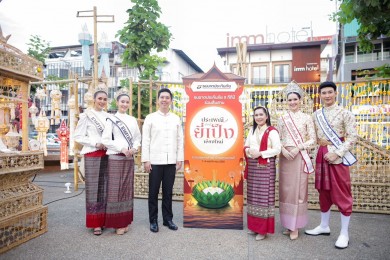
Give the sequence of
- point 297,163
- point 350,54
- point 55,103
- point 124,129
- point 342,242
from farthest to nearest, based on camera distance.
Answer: point 350,54 < point 55,103 < point 124,129 < point 297,163 < point 342,242

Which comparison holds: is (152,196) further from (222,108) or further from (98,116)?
(222,108)

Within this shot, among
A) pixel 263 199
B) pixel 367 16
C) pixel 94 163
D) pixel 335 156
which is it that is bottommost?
pixel 263 199

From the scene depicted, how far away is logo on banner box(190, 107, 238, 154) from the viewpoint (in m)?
3.64

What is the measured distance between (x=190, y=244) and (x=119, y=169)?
45.7 inches

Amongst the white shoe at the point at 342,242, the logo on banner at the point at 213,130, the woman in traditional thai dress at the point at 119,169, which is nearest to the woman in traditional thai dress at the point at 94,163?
the woman in traditional thai dress at the point at 119,169

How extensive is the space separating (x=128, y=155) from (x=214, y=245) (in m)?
1.38

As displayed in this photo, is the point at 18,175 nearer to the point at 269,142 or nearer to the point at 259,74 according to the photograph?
the point at 269,142

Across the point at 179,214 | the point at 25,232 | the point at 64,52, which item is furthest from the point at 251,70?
the point at 25,232

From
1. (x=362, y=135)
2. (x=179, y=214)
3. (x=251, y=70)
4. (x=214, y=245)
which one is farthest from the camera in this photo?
(x=251, y=70)

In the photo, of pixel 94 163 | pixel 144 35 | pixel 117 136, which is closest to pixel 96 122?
pixel 117 136

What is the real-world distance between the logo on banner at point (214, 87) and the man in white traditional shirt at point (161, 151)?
385 mm

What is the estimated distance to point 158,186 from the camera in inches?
141

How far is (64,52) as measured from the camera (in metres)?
26.0

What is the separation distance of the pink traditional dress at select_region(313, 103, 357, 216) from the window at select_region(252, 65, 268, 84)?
18713 mm
